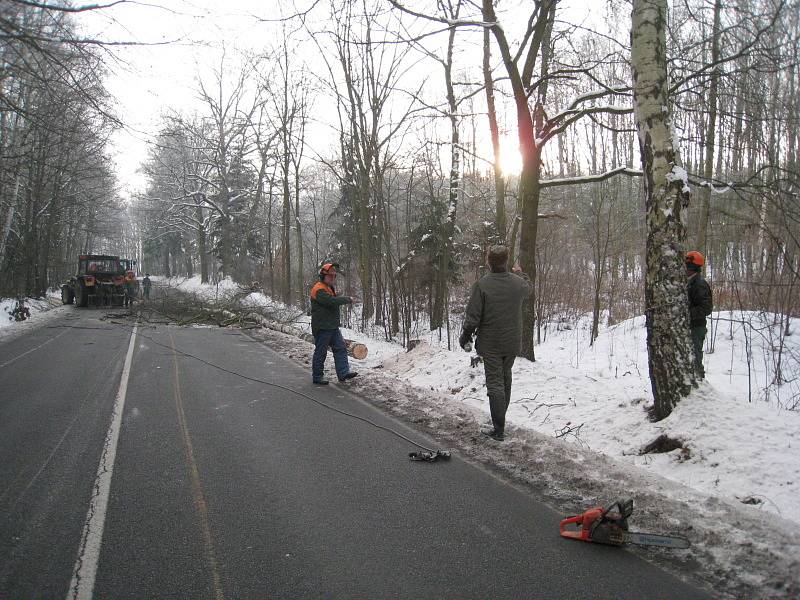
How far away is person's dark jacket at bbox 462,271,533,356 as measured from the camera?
224 inches

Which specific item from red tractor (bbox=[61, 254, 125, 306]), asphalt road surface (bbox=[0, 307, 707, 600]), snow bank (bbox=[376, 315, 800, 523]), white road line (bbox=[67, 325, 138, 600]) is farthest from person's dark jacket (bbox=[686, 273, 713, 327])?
red tractor (bbox=[61, 254, 125, 306])

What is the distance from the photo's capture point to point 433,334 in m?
17.3

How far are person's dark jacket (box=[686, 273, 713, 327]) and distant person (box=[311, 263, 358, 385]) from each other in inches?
201

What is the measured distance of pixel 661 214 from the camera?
5484 millimetres

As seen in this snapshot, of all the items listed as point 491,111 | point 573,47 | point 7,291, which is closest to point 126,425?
point 573,47

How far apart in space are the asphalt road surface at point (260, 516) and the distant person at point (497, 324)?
0.91m

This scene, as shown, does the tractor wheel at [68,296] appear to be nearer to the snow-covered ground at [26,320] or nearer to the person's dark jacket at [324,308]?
the snow-covered ground at [26,320]

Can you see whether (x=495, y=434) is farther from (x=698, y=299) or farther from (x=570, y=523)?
(x=698, y=299)

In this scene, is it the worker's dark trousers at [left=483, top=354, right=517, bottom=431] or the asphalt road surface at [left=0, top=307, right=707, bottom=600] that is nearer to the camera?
the asphalt road surface at [left=0, top=307, right=707, bottom=600]

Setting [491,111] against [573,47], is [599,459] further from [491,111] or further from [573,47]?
[491,111]

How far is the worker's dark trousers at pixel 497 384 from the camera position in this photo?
5605 millimetres

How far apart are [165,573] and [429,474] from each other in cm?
229

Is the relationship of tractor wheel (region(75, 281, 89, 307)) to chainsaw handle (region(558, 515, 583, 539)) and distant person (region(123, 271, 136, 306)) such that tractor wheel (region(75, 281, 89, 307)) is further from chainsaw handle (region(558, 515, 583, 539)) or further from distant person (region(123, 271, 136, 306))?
chainsaw handle (region(558, 515, 583, 539))

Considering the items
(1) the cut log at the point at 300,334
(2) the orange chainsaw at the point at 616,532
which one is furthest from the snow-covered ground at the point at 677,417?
(2) the orange chainsaw at the point at 616,532
